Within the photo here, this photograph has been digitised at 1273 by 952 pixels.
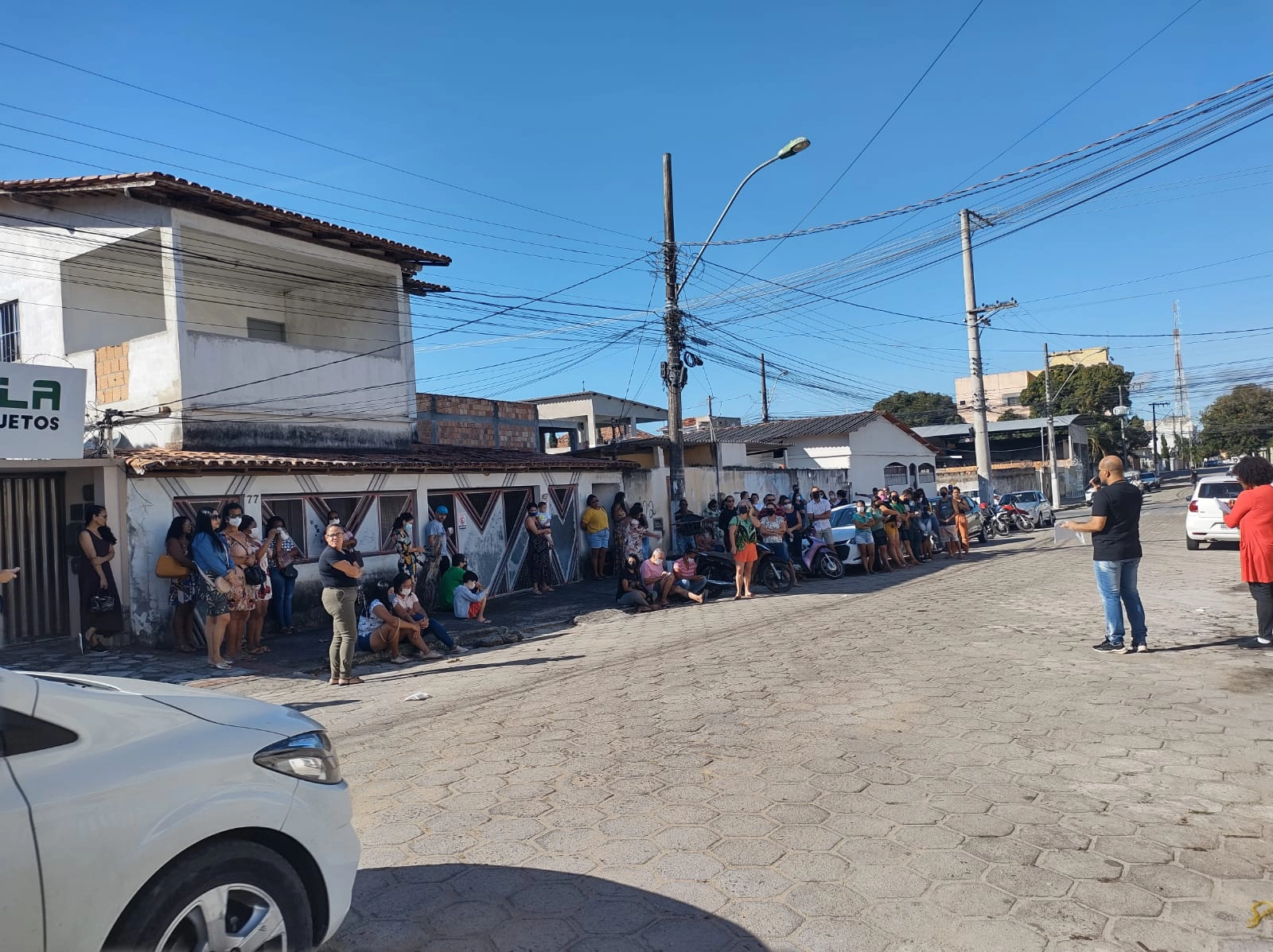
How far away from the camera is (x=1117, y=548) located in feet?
25.5

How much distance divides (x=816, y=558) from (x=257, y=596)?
1048cm

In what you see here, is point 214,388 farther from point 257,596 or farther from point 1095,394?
point 1095,394

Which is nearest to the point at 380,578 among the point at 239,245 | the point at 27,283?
the point at 239,245

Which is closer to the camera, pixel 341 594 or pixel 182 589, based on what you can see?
pixel 341 594

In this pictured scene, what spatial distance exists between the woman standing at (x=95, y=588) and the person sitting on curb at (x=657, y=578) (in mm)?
7647

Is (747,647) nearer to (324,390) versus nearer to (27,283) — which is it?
(324,390)

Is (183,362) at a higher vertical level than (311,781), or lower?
higher

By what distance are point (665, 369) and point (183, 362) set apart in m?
9.40

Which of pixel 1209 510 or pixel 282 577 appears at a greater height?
pixel 282 577

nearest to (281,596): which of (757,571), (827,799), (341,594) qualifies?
(341,594)

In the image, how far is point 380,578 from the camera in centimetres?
1468

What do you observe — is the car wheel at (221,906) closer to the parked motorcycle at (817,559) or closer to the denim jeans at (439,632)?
the denim jeans at (439,632)

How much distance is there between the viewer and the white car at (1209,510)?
1767cm

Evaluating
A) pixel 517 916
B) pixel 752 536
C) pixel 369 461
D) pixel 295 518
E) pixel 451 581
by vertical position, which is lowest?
pixel 517 916
